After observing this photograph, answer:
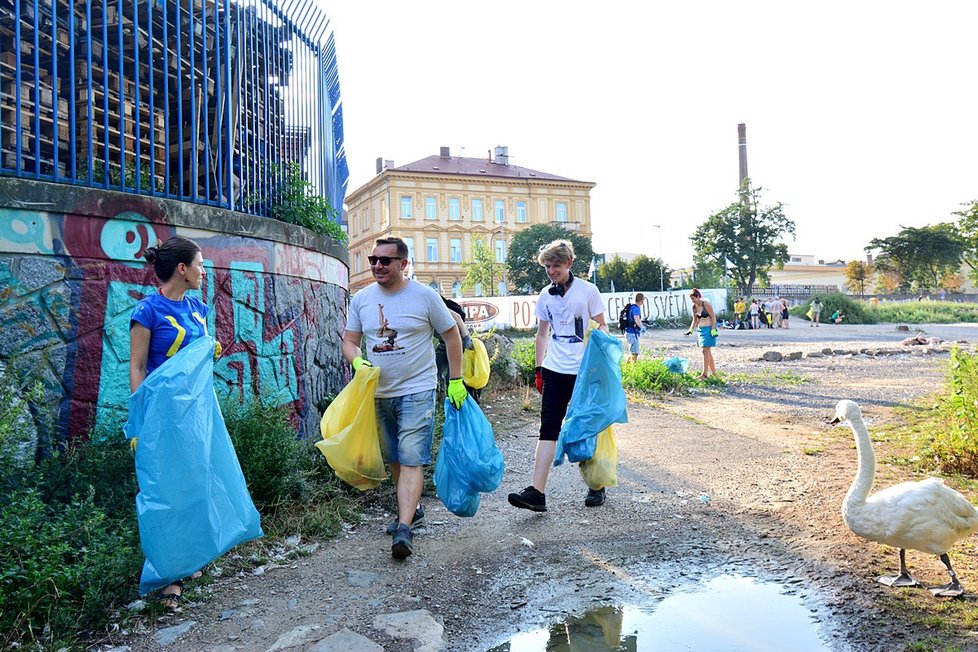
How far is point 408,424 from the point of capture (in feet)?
14.0

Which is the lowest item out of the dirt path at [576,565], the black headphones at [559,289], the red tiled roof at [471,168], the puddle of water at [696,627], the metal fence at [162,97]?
the puddle of water at [696,627]

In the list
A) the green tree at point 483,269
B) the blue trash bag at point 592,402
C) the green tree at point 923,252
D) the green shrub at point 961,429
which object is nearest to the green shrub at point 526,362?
the blue trash bag at point 592,402

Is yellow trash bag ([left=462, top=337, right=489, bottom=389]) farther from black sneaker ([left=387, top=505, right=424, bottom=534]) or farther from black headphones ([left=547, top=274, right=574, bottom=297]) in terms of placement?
black sneaker ([left=387, top=505, right=424, bottom=534])

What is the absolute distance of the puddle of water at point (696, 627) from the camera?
3.04m

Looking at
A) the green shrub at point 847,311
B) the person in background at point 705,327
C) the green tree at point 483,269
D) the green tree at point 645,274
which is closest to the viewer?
the person in background at point 705,327

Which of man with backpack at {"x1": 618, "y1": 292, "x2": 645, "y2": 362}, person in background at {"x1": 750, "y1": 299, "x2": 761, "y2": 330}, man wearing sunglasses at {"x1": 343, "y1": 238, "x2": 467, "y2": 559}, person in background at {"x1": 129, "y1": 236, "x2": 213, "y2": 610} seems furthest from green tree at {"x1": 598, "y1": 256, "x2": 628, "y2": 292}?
person in background at {"x1": 129, "y1": 236, "x2": 213, "y2": 610}

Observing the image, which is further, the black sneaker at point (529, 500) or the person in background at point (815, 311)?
the person in background at point (815, 311)

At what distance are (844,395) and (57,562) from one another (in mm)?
10576

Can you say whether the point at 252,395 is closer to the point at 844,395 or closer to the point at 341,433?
the point at 341,433

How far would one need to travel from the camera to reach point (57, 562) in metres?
3.08

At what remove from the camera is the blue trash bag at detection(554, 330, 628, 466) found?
4.98 meters

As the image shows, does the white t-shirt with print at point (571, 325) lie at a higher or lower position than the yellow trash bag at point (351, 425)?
higher

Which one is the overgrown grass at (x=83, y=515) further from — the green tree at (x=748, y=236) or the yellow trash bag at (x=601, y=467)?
the green tree at (x=748, y=236)

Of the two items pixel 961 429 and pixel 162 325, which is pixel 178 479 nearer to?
pixel 162 325
